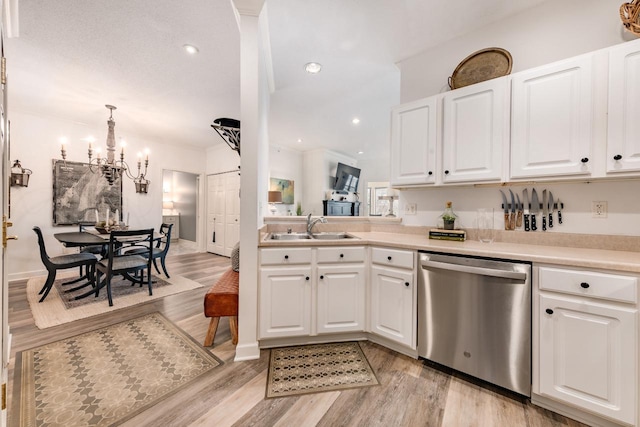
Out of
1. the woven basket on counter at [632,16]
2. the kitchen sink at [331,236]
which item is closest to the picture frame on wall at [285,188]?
the kitchen sink at [331,236]

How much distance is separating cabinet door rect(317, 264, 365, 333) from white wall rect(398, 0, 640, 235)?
101 centimetres

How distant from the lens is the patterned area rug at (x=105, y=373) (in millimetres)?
1378

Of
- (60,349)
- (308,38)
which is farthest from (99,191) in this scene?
(308,38)

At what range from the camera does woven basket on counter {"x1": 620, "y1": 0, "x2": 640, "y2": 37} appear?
1524 millimetres

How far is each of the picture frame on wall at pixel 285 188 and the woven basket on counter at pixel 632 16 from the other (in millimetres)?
5358

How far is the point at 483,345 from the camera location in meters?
1.57

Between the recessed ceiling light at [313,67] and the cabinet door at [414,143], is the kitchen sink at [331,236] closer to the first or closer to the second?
the cabinet door at [414,143]

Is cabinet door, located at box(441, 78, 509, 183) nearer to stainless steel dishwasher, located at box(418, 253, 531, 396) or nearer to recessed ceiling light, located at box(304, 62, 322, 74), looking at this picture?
stainless steel dishwasher, located at box(418, 253, 531, 396)

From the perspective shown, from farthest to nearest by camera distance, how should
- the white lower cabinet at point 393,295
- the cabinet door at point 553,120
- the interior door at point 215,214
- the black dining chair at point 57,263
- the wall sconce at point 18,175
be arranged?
the interior door at point 215,214, the wall sconce at point 18,175, the black dining chair at point 57,263, the white lower cabinet at point 393,295, the cabinet door at point 553,120

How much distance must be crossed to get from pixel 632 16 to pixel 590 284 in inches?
69.0

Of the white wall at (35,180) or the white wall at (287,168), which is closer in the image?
the white wall at (35,180)

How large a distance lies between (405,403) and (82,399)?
197 centimetres

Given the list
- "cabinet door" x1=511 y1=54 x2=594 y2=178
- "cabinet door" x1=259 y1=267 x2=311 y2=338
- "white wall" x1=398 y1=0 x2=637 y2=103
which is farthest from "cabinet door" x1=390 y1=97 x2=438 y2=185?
"cabinet door" x1=259 y1=267 x2=311 y2=338

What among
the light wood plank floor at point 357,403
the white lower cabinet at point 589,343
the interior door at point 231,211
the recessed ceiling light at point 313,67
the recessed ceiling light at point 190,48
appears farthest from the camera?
the interior door at point 231,211
